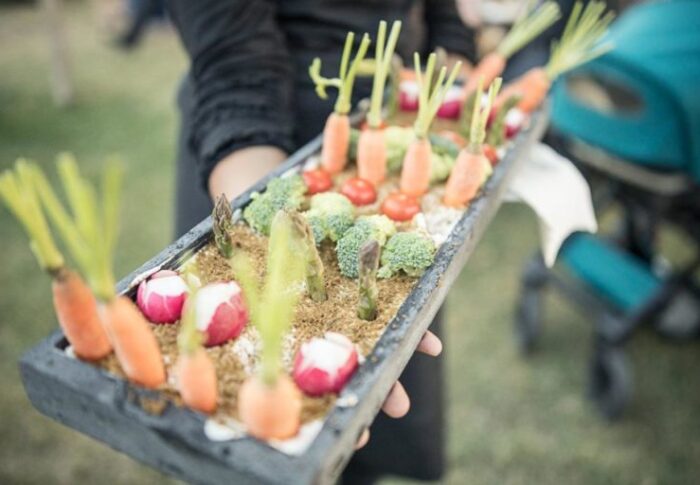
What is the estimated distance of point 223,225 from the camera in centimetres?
87

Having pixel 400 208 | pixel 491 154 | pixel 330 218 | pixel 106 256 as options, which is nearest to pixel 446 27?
pixel 491 154

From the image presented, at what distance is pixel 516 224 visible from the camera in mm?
2973

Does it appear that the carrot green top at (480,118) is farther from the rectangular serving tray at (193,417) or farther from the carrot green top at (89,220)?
the carrot green top at (89,220)

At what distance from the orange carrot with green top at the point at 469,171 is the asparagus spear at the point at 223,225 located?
15.1 inches

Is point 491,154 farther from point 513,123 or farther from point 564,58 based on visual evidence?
point 564,58

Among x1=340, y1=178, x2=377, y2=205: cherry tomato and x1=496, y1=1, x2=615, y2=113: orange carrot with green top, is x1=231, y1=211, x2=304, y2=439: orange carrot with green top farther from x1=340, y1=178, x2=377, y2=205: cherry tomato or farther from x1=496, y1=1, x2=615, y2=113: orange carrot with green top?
x1=496, y1=1, x2=615, y2=113: orange carrot with green top

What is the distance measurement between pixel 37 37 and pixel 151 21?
2.91 ft

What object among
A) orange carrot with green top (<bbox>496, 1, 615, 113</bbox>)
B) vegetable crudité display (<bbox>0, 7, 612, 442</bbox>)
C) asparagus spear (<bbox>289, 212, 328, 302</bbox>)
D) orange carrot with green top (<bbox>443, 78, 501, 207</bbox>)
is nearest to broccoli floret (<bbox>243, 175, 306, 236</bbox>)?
vegetable crudité display (<bbox>0, 7, 612, 442</bbox>)

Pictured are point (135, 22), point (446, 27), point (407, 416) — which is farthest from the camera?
point (135, 22)

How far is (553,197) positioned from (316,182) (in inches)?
19.6

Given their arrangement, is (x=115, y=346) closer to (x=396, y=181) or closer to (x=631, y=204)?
(x=396, y=181)

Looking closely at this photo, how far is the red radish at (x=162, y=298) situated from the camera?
0.75 metres

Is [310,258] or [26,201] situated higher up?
[26,201]

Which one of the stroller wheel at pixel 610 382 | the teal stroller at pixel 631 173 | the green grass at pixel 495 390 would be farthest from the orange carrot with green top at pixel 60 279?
the stroller wheel at pixel 610 382
